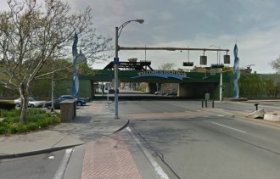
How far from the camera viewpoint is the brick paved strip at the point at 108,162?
8.28m

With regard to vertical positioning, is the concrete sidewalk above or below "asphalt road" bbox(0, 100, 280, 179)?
above

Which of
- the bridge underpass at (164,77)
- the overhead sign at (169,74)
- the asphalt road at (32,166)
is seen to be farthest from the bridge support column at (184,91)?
the asphalt road at (32,166)

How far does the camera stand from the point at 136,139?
1468cm

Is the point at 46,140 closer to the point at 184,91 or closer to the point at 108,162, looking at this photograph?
the point at 108,162

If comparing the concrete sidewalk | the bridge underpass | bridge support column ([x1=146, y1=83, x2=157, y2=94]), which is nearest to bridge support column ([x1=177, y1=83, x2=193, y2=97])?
the bridge underpass

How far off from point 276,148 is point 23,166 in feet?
25.8

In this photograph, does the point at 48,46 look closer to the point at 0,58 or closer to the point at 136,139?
the point at 0,58

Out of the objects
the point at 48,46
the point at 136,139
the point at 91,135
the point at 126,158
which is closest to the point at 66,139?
the point at 91,135

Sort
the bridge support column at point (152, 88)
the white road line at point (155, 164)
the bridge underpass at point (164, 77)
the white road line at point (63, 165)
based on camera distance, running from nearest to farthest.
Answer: the white road line at point (155, 164), the white road line at point (63, 165), the bridge underpass at point (164, 77), the bridge support column at point (152, 88)

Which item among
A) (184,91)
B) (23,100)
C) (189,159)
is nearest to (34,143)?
(189,159)

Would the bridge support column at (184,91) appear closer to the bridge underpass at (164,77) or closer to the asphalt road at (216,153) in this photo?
the bridge underpass at (164,77)

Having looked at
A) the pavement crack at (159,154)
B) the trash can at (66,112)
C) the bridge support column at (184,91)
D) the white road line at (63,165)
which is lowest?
the white road line at (63,165)

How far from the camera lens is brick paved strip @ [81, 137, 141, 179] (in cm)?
828

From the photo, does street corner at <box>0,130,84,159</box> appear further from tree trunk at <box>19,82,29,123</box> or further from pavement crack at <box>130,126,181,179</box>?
tree trunk at <box>19,82,29,123</box>
